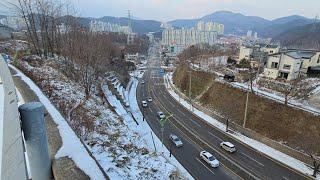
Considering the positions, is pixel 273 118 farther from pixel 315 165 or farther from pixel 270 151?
pixel 315 165

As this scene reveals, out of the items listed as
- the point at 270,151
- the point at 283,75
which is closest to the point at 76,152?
the point at 270,151

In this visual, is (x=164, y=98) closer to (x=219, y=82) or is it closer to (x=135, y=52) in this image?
(x=219, y=82)

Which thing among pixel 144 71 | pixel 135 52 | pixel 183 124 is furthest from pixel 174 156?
pixel 135 52

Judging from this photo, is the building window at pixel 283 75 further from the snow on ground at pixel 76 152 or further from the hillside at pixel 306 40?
the hillside at pixel 306 40

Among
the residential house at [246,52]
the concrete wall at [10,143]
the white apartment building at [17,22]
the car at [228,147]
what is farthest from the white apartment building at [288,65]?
the white apartment building at [17,22]

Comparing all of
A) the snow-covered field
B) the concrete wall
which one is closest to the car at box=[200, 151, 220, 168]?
the snow-covered field

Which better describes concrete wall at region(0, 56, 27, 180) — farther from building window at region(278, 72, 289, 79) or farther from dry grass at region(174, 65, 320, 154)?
building window at region(278, 72, 289, 79)
